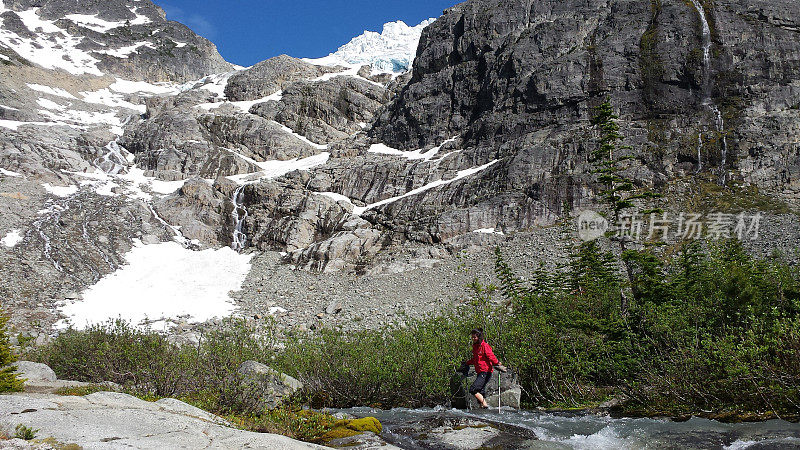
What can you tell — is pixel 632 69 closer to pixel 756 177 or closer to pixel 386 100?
pixel 756 177

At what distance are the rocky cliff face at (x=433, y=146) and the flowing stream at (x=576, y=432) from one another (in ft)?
91.7

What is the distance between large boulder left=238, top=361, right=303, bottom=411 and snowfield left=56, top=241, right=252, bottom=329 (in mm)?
24273

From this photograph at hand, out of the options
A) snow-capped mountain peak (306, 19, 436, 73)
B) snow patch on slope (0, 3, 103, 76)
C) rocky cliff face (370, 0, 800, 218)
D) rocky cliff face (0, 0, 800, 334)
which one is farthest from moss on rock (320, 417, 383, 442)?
snow patch on slope (0, 3, 103, 76)

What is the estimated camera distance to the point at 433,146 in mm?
77438

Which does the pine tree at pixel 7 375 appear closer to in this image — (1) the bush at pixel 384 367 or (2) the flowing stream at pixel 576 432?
(2) the flowing stream at pixel 576 432

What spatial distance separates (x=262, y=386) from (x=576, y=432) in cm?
890

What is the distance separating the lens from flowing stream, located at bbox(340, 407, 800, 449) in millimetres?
8805

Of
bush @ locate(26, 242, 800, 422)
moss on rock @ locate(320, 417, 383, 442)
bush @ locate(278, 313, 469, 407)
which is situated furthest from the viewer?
bush @ locate(278, 313, 469, 407)

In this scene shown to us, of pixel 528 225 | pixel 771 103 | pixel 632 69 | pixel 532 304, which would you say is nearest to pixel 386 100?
pixel 632 69

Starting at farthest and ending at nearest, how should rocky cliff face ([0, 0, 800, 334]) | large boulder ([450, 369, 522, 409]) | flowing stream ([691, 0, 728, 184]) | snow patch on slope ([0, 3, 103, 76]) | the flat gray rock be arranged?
snow patch on slope ([0, 3, 103, 76]), flowing stream ([691, 0, 728, 184]), rocky cliff face ([0, 0, 800, 334]), large boulder ([450, 369, 522, 409]), the flat gray rock

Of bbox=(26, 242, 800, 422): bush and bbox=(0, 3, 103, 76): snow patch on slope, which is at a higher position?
bbox=(0, 3, 103, 76): snow patch on slope

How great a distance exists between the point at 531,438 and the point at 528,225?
4298 cm

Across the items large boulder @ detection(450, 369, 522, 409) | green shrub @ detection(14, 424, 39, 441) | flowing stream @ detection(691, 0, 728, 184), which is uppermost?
flowing stream @ detection(691, 0, 728, 184)

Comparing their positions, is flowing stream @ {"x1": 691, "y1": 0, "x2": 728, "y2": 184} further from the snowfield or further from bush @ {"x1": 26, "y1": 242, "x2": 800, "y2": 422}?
the snowfield
